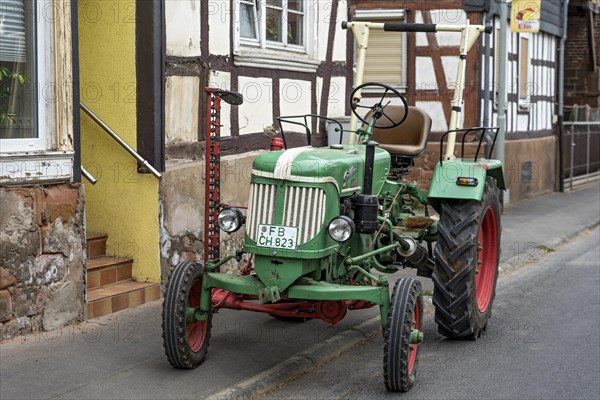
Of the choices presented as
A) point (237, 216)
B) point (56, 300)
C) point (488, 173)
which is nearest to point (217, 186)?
point (237, 216)

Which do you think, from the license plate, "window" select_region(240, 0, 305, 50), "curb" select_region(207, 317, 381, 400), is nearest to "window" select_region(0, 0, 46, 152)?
the license plate

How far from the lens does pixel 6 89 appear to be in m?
7.36

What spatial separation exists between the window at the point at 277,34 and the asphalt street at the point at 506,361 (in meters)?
3.33

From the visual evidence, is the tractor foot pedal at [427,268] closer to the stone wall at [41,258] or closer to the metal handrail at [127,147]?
the metal handrail at [127,147]

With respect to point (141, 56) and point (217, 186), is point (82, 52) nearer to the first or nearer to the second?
point (141, 56)

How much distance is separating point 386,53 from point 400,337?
41.3 feet

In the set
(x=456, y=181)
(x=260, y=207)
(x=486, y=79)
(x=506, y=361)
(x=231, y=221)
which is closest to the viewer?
(x=260, y=207)

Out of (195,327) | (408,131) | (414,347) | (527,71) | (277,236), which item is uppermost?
(527,71)

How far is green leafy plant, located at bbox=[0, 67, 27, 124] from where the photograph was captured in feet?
24.0

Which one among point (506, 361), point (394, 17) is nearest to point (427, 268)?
point (506, 361)

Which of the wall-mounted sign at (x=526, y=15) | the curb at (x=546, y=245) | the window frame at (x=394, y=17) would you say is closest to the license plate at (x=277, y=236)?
the curb at (x=546, y=245)

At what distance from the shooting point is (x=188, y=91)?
934 centimetres

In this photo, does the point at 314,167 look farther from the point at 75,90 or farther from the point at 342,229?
the point at 75,90

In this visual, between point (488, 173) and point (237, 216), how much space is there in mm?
2880
